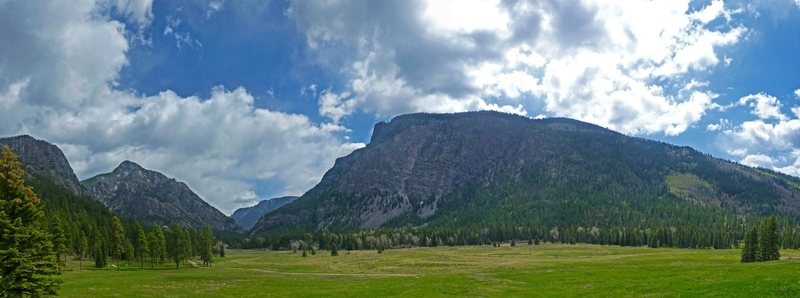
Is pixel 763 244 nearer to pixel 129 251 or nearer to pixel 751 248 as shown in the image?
pixel 751 248

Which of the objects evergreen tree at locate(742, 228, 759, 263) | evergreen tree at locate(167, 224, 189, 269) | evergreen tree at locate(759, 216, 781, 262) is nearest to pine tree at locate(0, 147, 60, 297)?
evergreen tree at locate(167, 224, 189, 269)

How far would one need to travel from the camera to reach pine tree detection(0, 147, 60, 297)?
36.3m

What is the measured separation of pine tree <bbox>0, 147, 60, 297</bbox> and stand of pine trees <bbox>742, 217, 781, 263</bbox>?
11011cm

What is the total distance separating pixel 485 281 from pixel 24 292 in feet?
168

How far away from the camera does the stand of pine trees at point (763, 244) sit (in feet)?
322

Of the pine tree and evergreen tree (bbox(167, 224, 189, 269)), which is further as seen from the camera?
evergreen tree (bbox(167, 224, 189, 269))

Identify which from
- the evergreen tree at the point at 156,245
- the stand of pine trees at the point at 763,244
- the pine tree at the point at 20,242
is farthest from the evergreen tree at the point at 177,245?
the stand of pine trees at the point at 763,244

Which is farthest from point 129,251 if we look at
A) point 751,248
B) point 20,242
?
point 751,248

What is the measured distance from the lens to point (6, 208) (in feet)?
121

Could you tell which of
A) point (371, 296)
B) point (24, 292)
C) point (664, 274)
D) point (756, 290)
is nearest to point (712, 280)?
point (664, 274)

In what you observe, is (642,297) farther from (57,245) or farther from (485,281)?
(57,245)

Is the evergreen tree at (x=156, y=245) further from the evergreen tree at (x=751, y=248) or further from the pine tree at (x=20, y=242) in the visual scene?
the evergreen tree at (x=751, y=248)

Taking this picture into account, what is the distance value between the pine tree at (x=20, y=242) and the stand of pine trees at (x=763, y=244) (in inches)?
4335

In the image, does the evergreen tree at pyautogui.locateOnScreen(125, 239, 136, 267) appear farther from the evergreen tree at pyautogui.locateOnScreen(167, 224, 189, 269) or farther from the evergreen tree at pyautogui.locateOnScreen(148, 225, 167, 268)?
the evergreen tree at pyautogui.locateOnScreen(167, 224, 189, 269)
